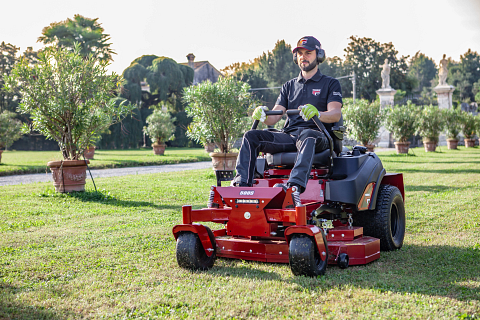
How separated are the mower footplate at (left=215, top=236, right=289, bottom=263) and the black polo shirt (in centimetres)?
138

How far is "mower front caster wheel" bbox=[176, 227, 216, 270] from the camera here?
4430mm

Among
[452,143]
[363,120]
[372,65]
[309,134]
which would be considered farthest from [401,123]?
[372,65]

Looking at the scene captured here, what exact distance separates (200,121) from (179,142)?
35139 mm

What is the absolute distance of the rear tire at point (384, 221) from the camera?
522 cm

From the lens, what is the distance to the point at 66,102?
10.6 meters

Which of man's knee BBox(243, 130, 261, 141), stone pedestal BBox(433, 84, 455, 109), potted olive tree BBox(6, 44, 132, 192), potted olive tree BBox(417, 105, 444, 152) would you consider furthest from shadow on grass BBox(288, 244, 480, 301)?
stone pedestal BBox(433, 84, 455, 109)

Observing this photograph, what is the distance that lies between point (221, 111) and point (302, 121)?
31.6ft

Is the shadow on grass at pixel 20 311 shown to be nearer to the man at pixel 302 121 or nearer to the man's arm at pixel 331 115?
the man at pixel 302 121

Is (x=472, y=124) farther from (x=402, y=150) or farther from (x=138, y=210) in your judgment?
(x=138, y=210)

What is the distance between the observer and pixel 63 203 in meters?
9.59

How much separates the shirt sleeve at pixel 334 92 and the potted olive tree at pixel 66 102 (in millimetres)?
6943

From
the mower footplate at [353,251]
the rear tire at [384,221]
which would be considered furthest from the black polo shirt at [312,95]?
the mower footplate at [353,251]

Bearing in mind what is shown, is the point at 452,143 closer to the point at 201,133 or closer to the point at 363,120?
the point at 363,120

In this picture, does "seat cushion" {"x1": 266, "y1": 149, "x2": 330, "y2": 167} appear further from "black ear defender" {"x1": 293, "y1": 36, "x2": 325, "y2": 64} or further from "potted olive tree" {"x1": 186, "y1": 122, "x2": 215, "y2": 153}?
"potted olive tree" {"x1": 186, "y1": 122, "x2": 215, "y2": 153}
